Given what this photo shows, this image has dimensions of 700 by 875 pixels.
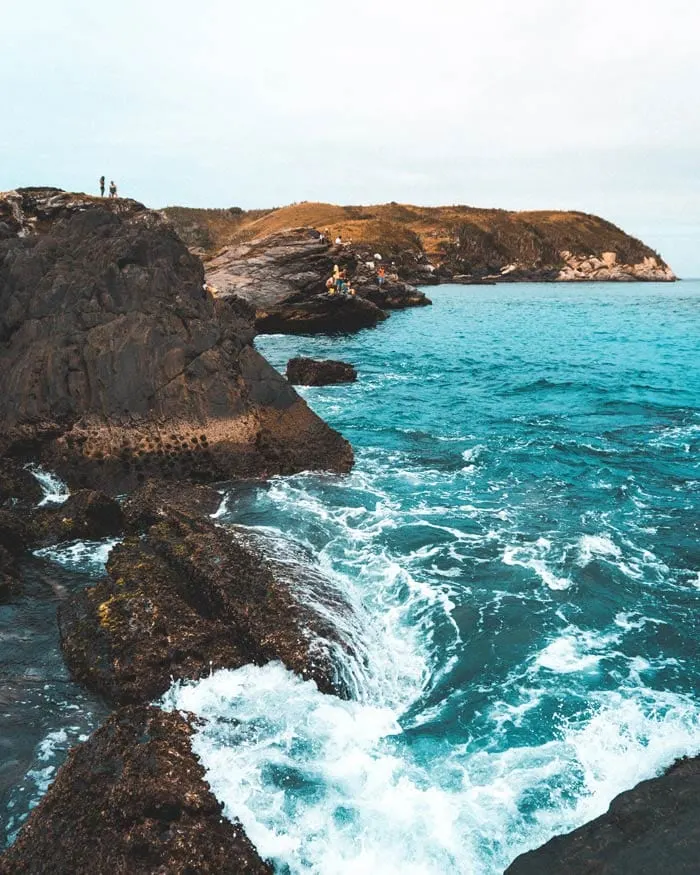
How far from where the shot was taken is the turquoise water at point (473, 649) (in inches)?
323

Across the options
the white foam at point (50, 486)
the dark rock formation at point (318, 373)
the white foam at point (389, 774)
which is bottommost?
the white foam at point (389, 774)

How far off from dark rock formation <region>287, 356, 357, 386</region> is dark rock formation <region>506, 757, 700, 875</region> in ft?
101

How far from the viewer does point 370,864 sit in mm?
7477

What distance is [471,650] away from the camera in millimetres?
11820

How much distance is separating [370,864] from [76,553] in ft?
34.3

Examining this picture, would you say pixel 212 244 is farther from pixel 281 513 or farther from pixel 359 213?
pixel 281 513

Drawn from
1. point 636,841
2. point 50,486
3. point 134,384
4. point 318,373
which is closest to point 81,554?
point 50,486

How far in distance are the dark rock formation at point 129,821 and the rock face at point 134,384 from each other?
12.5m

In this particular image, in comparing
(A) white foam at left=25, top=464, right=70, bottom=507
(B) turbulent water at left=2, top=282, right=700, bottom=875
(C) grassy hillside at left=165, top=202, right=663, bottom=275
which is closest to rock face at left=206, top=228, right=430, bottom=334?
(B) turbulent water at left=2, top=282, right=700, bottom=875

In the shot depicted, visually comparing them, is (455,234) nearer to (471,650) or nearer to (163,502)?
(163,502)

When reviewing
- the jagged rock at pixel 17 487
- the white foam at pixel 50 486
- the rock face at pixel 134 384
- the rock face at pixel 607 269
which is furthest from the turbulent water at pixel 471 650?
the rock face at pixel 607 269

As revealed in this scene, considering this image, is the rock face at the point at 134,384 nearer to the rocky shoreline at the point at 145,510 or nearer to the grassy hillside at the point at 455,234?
the rocky shoreline at the point at 145,510

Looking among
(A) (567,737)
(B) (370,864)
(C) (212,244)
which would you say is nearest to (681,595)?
(A) (567,737)

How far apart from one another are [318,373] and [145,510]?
22.5m
